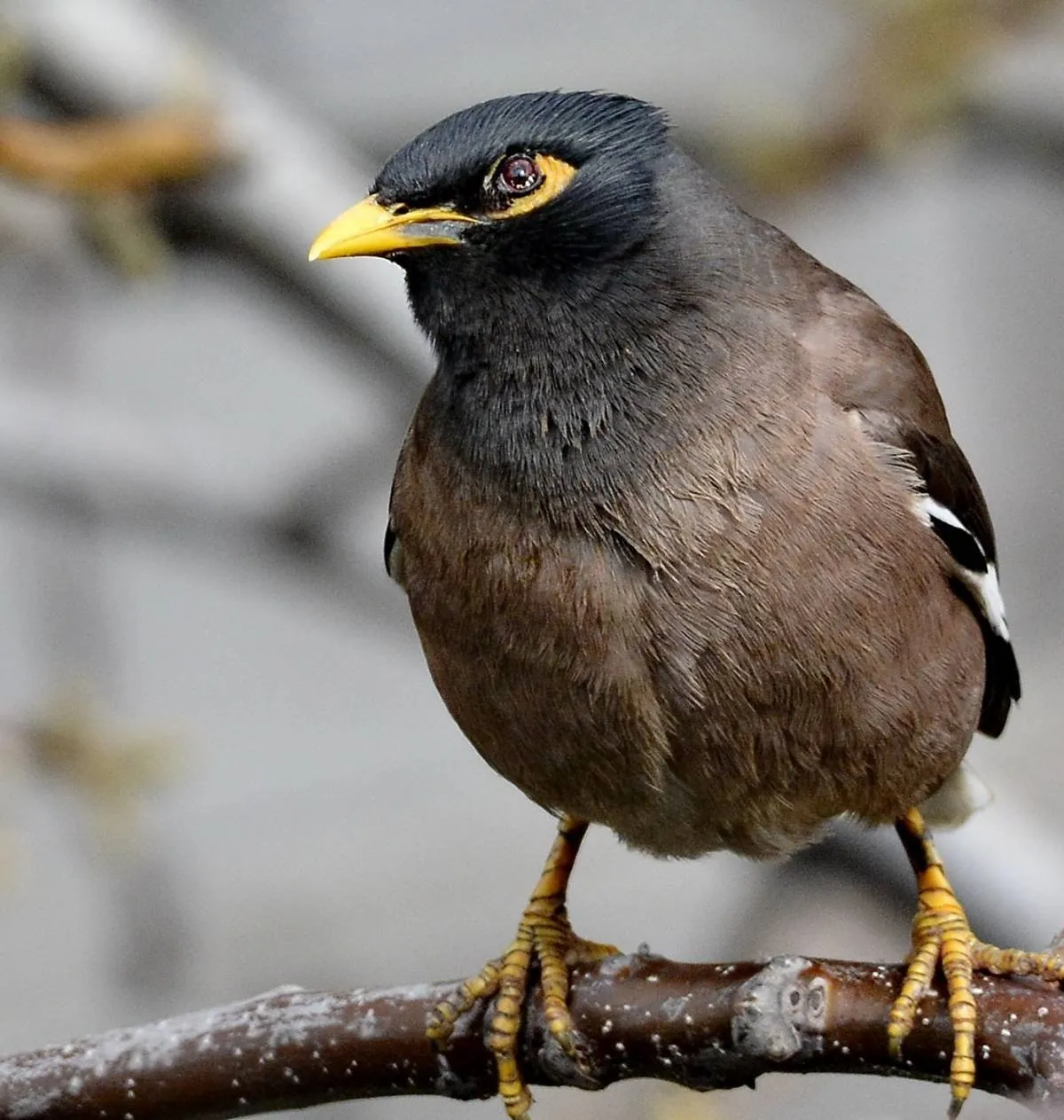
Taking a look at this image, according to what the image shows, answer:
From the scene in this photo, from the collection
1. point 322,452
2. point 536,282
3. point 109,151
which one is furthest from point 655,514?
point 322,452

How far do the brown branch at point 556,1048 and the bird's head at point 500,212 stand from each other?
93cm

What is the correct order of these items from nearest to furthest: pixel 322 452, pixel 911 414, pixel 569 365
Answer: pixel 569 365 → pixel 911 414 → pixel 322 452

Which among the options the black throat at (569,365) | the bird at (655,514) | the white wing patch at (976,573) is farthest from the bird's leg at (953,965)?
the black throat at (569,365)

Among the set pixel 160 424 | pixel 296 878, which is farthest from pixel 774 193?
pixel 296 878

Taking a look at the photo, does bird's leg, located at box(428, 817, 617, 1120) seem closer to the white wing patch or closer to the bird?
the bird

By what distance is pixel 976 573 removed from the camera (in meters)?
2.75

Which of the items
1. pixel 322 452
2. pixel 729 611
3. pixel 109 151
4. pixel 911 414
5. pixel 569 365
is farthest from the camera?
pixel 322 452

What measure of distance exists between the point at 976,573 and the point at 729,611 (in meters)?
0.53

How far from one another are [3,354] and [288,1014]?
4729 mm

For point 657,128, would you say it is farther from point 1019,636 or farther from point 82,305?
point 1019,636

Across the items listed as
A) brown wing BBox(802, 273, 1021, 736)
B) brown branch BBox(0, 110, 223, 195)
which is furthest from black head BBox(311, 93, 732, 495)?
brown branch BBox(0, 110, 223, 195)

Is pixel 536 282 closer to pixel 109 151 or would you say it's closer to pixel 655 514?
pixel 655 514

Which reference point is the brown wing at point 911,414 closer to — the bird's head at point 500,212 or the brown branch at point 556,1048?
the bird's head at point 500,212

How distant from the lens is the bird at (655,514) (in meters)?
2.44
